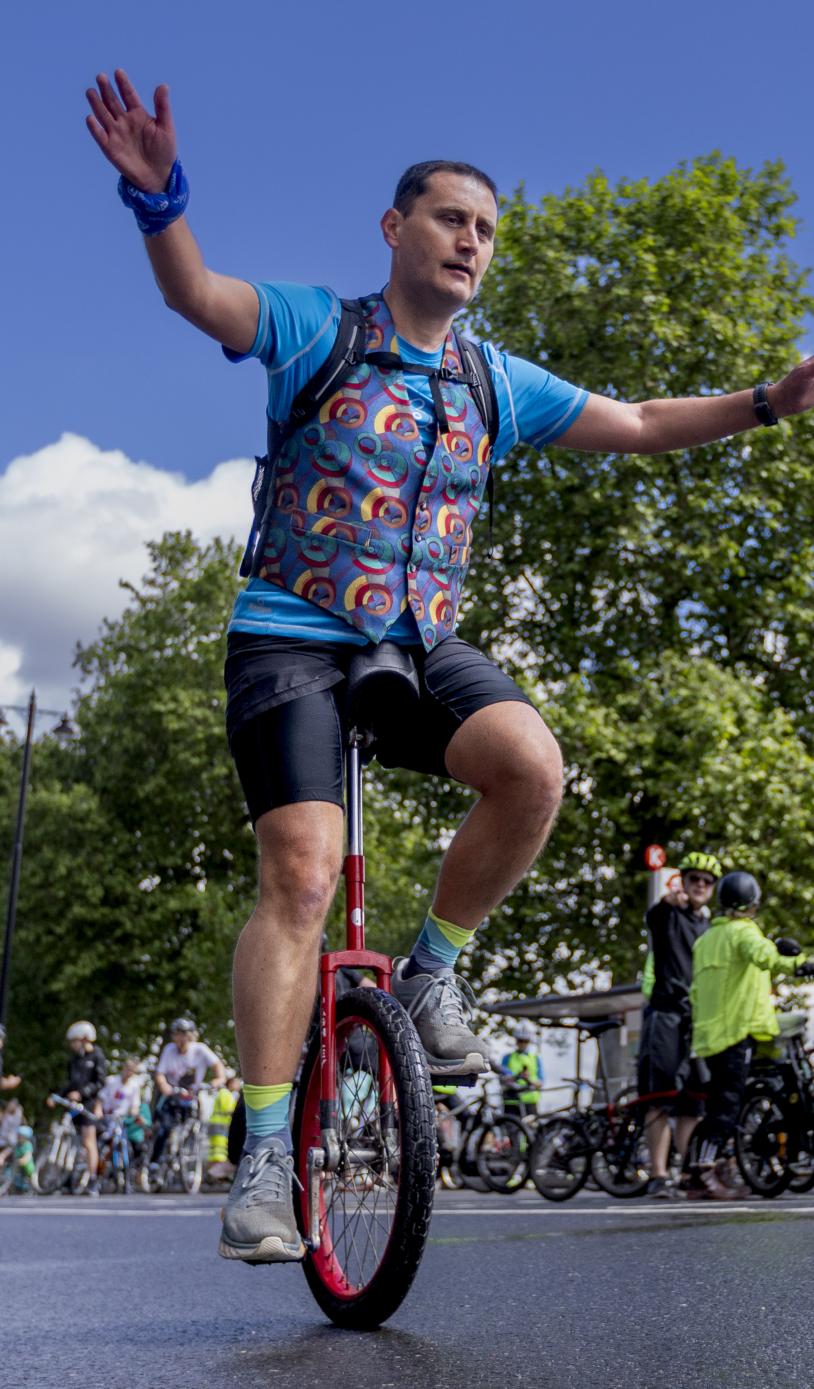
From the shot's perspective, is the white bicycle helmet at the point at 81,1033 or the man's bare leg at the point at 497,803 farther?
the white bicycle helmet at the point at 81,1033

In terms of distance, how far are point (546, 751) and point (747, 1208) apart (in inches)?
197

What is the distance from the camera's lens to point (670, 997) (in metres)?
12.1

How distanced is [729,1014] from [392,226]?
761cm

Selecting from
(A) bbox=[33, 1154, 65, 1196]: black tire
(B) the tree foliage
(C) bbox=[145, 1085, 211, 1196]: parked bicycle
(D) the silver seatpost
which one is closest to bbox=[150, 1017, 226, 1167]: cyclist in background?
(C) bbox=[145, 1085, 211, 1196]: parked bicycle

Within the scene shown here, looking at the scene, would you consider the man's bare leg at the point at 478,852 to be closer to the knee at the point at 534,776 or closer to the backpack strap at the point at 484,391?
the knee at the point at 534,776

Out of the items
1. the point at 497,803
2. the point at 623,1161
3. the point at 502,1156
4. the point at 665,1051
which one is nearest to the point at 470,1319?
the point at 497,803

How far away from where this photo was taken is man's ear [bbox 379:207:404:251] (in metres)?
3.75

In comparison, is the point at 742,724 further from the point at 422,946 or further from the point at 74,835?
the point at 422,946

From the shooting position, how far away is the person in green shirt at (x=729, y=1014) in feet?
34.2

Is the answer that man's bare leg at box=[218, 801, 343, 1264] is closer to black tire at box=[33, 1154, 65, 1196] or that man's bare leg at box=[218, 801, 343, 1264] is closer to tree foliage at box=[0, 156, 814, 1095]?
tree foliage at box=[0, 156, 814, 1095]

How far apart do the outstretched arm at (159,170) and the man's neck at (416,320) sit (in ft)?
1.51

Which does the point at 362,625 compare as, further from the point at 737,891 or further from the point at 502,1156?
the point at 502,1156

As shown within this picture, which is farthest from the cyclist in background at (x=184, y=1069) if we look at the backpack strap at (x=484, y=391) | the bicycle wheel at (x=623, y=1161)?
the backpack strap at (x=484, y=391)

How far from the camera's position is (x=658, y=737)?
22609 mm
